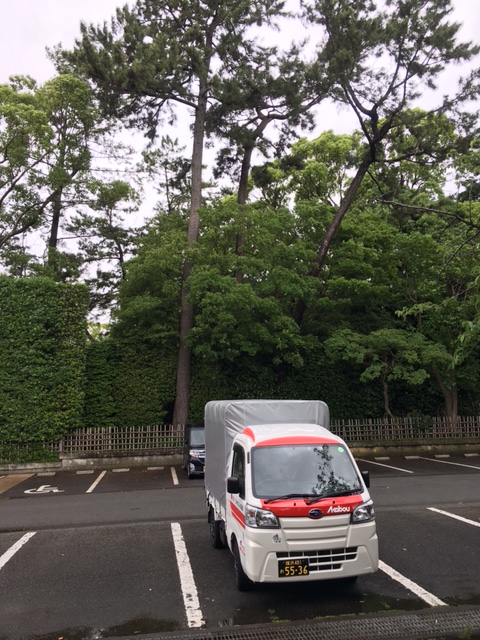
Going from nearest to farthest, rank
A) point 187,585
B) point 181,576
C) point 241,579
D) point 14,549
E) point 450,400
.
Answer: point 241,579
point 187,585
point 181,576
point 14,549
point 450,400

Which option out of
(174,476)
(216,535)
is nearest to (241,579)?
(216,535)

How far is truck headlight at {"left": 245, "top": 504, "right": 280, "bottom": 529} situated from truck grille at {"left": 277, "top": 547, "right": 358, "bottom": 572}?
0.92 feet

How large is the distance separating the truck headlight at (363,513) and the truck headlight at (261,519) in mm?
854

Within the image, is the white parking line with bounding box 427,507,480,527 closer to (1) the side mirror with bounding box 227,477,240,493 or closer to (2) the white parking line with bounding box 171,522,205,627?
(2) the white parking line with bounding box 171,522,205,627

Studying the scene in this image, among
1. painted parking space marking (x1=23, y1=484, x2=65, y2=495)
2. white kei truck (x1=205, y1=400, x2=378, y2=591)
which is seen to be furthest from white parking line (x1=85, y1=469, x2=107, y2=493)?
white kei truck (x1=205, y1=400, x2=378, y2=591)

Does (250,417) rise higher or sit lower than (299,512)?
higher

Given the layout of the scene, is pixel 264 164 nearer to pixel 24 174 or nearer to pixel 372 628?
pixel 24 174

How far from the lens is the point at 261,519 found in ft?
18.1

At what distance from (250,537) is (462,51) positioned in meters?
19.7

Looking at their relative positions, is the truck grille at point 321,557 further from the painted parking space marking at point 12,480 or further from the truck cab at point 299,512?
the painted parking space marking at point 12,480

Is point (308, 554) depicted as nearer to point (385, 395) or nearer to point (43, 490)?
point (43, 490)

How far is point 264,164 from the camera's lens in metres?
25.5

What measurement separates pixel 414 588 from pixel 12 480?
14262mm

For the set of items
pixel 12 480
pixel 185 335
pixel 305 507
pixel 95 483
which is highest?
pixel 185 335
